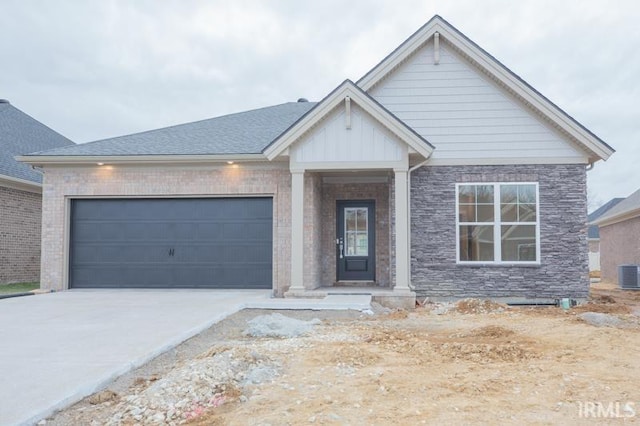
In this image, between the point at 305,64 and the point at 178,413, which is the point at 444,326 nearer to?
the point at 178,413

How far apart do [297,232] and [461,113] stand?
481 centimetres

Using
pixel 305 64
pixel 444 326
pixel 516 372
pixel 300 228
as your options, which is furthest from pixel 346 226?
pixel 305 64

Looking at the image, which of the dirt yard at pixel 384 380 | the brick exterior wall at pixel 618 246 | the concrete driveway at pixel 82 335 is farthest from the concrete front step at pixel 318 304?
the brick exterior wall at pixel 618 246

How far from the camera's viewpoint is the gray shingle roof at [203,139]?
12.6m

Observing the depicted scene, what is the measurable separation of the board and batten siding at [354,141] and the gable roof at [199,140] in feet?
6.19

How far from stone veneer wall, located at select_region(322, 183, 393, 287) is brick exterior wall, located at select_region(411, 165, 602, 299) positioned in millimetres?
1346

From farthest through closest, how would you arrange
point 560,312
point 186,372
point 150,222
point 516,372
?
1. point 150,222
2. point 560,312
3. point 516,372
4. point 186,372

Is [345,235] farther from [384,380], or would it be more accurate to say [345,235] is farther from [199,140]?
[384,380]

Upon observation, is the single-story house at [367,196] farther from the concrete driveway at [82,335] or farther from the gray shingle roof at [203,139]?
the concrete driveway at [82,335]

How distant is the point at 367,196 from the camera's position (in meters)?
13.1

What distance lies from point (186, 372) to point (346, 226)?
8.66 metres

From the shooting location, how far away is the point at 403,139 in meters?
10.7

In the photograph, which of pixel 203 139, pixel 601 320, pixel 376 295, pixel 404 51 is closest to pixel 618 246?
pixel 601 320

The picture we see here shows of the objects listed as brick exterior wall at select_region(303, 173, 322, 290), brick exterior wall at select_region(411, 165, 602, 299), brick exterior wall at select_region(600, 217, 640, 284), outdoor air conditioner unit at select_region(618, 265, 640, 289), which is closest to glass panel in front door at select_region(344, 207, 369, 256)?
brick exterior wall at select_region(303, 173, 322, 290)
